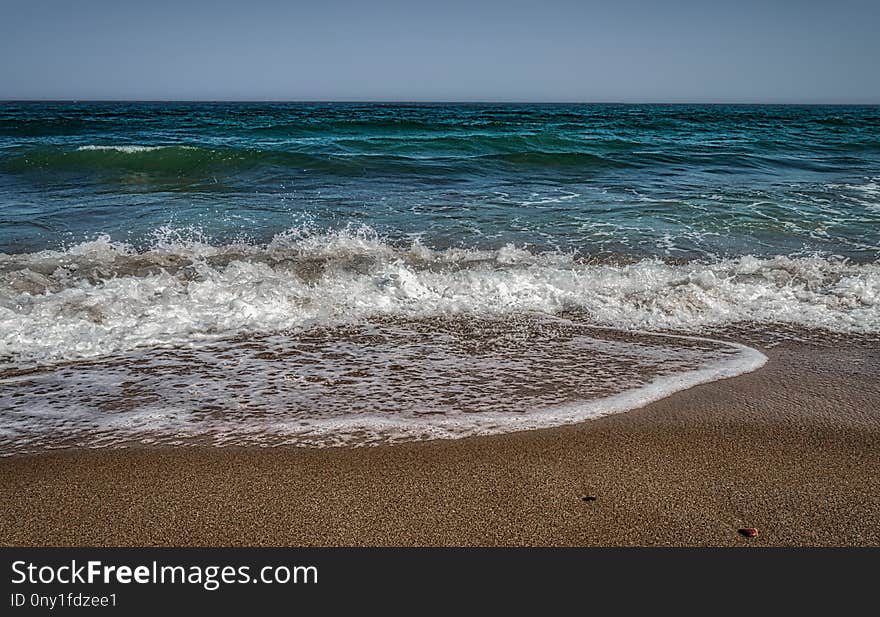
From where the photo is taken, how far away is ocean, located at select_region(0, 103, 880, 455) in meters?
3.14

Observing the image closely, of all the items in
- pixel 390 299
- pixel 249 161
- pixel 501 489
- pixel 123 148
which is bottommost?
pixel 501 489

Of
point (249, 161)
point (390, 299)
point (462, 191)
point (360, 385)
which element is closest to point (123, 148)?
point (249, 161)

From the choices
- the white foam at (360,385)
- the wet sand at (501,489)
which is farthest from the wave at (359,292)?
the wet sand at (501,489)

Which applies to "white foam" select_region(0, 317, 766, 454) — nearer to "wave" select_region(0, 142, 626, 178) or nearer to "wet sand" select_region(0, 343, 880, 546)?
"wet sand" select_region(0, 343, 880, 546)

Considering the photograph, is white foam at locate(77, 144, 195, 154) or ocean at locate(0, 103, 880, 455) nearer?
ocean at locate(0, 103, 880, 455)

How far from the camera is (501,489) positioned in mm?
2416

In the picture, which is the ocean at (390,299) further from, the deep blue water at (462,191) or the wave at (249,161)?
the wave at (249,161)

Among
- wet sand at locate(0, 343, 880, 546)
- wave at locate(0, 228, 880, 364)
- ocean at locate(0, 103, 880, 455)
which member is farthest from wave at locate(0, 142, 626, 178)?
wet sand at locate(0, 343, 880, 546)

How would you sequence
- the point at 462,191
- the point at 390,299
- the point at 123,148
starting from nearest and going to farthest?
the point at 390,299 < the point at 462,191 < the point at 123,148

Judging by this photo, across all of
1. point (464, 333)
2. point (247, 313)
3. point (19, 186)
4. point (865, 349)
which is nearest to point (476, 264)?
point (464, 333)

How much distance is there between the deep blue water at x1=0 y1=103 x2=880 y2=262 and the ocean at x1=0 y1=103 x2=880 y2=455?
0.08 metres

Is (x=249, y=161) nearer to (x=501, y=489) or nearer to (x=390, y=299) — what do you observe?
(x=390, y=299)

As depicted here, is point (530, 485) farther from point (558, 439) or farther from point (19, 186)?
point (19, 186)

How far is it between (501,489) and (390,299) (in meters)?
Answer: 2.55
